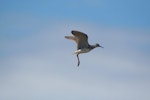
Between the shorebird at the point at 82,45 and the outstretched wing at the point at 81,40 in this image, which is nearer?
the outstretched wing at the point at 81,40

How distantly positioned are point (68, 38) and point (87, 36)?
13.0ft

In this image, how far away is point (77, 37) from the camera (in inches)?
2798

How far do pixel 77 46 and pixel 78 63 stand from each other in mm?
2127

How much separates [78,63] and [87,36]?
135 inches

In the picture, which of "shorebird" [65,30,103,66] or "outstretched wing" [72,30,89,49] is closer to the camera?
"outstretched wing" [72,30,89,49]

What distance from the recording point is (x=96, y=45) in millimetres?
72438

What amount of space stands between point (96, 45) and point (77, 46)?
227cm

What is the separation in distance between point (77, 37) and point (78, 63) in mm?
3160

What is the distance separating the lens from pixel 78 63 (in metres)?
71.9

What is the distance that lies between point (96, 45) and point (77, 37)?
2.81m

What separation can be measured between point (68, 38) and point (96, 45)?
156 inches

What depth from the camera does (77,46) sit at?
7256cm
